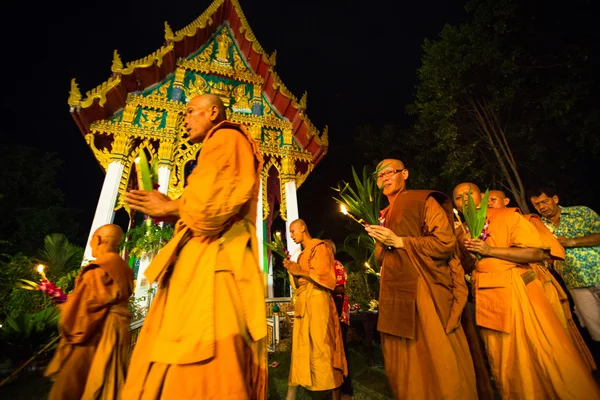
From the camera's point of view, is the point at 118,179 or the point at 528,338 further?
the point at 118,179

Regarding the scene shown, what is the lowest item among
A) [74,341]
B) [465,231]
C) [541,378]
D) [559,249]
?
[541,378]

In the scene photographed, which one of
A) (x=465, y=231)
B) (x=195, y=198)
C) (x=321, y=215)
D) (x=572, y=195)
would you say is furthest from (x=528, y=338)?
(x=321, y=215)

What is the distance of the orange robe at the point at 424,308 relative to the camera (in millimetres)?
2049

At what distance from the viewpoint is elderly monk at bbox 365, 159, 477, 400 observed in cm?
205

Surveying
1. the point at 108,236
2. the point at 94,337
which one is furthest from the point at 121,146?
the point at 94,337

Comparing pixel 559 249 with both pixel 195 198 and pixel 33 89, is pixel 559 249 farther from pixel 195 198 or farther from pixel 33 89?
pixel 33 89

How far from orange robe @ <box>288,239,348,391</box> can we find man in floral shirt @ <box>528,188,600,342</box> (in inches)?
118

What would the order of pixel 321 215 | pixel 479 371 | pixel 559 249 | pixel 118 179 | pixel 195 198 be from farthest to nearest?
pixel 321 215 → pixel 118 179 → pixel 559 249 → pixel 479 371 → pixel 195 198

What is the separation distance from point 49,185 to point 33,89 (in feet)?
68.5

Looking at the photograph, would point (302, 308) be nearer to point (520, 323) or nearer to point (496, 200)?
point (520, 323)

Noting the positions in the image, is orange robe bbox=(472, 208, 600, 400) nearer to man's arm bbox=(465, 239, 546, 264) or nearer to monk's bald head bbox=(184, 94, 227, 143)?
man's arm bbox=(465, 239, 546, 264)

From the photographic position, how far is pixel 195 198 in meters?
1.51

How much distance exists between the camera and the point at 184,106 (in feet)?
29.0

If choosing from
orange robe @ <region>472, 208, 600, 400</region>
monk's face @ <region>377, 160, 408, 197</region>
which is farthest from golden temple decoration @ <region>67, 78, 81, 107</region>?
orange robe @ <region>472, 208, 600, 400</region>
